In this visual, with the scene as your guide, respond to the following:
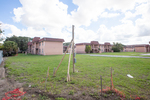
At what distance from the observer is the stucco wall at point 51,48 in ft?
89.4

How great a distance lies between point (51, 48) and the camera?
28.3 meters

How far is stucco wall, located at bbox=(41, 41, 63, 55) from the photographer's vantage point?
27245mm

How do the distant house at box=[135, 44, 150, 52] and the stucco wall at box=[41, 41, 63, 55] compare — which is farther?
the distant house at box=[135, 44, 150, 52]

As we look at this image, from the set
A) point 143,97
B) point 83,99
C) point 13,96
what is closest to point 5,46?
point 13,96

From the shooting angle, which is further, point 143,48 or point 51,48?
point 143,48

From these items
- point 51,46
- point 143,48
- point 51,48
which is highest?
point 51,46

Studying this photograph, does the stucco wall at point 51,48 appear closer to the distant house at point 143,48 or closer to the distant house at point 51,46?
the distant house at point 51,46

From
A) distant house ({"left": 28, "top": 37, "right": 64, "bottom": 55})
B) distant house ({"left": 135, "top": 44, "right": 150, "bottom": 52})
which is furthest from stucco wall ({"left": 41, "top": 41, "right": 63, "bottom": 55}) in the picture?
distant house ({"left": 135, "top": 44, "right": 150, "bottom": 52})

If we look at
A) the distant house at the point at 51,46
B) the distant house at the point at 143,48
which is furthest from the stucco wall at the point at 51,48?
the distant house at the point at 143,48

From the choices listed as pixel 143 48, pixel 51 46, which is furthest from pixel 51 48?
pixel 143 48

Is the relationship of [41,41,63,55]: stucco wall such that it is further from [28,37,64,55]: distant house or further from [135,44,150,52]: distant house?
[135,44,150,52]: distant house

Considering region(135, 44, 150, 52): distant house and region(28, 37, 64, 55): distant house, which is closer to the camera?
region(28, 37, 64, 55): distant house

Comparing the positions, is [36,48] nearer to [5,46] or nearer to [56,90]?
[5,46]

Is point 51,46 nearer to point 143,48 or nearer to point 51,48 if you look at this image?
point 51,48
